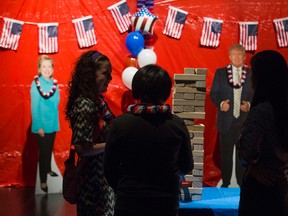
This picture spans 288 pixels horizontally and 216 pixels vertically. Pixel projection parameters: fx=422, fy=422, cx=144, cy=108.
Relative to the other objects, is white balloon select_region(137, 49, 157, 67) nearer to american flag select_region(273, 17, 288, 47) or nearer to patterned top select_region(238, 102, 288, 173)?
american flag select_region(273, 17, 288, 47)

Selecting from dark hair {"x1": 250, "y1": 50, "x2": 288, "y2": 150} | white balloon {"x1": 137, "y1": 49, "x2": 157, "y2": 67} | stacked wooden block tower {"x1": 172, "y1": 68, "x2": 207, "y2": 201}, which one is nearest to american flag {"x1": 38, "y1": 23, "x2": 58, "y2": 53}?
white balloon {"x1": 137, "y1": 49, "x2": 157, "y2": 67}

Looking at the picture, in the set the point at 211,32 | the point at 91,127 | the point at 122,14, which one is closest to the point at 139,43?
the point at 122,14

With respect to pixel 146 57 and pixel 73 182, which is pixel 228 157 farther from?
pixel 73 182

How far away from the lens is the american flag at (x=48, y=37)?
5.80 metres

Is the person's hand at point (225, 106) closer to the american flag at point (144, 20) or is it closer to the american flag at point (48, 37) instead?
the american flag at point (144, 20)

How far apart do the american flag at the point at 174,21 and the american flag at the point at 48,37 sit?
5.00 feet

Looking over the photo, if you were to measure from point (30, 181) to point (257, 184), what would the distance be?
444cm

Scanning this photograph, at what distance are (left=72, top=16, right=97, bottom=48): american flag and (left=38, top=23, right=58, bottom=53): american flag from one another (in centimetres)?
30

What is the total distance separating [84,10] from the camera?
5.89 m

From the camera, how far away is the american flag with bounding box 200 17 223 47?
233 inches

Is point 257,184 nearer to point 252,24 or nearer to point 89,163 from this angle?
point 89,163

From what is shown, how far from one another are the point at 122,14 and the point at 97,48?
0.59 meters

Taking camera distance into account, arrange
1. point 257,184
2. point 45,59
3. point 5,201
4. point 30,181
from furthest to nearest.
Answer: point 30,181 < point 45,59 < point 5,201 < point 257,184

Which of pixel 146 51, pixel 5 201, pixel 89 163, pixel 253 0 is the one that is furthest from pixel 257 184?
pixel 253 0
